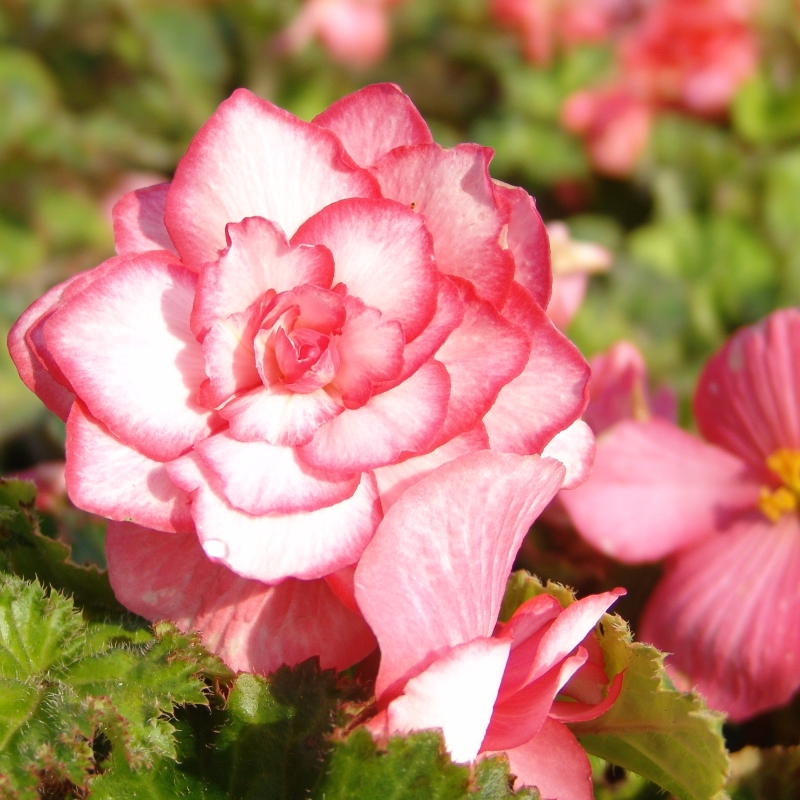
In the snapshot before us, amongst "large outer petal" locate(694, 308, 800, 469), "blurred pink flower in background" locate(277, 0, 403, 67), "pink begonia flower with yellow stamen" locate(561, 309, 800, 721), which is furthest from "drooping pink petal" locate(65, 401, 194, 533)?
"blurred pink flower in background" locate(277, 0, 403, 67)

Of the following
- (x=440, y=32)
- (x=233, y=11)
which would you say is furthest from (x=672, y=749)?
(x=440, y=32)

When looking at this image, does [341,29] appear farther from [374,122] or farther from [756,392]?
[374,122]

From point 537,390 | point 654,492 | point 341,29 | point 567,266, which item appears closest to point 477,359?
point 537,390

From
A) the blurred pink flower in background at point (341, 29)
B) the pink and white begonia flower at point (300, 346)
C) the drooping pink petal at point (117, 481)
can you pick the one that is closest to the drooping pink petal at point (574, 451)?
the pink and white begonia flower at point (300, 346)

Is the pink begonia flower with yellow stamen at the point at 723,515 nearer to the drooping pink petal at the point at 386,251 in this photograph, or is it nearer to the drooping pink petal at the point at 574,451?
the drooping pink petal at the point at 574,451

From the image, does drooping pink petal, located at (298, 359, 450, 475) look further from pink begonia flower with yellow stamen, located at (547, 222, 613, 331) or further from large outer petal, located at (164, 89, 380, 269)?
pink begonia flower with yellow stamen, located at (547, 222, 613, 331)

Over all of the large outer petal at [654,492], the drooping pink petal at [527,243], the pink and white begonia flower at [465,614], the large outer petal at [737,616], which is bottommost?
the large outer petal at [737,616]
